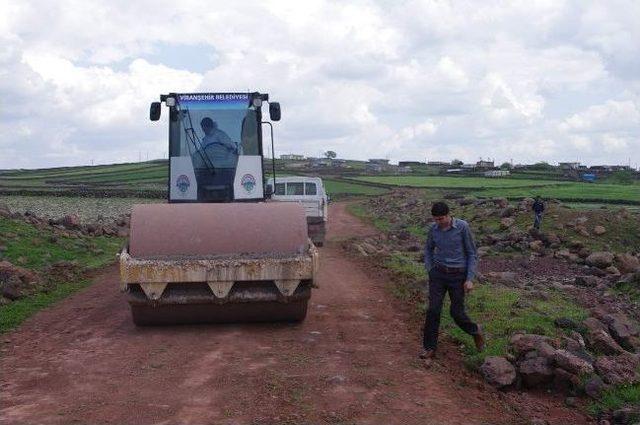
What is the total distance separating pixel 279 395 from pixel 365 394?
2.54ft

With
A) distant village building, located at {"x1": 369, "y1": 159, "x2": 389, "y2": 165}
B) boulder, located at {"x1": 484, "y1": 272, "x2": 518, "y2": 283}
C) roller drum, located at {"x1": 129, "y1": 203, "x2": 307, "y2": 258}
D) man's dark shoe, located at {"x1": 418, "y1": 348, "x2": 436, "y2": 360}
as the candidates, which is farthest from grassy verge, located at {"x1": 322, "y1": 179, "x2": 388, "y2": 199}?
distant village building, located at {"x1": 369, "y1": 159, "x2": 389, "y2": 165}

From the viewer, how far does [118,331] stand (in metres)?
8.86

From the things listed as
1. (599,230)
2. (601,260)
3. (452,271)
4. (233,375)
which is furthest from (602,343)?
(599,230)

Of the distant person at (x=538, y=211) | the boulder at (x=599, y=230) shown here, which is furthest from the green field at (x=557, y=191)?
the distant person at (x=538, y=211)

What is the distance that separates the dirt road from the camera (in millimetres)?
5840

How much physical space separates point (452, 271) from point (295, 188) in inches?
560

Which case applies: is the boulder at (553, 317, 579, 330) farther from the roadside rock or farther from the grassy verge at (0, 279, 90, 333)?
the roadside rock

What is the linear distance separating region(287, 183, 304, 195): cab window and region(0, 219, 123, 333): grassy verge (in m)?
5.29

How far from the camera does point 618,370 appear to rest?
22.9 feet

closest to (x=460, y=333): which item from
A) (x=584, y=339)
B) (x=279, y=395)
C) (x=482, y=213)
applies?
(x=584, y=339)

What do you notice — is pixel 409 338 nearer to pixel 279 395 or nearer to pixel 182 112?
pixel 279 395

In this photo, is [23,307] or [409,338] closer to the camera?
[409,338]

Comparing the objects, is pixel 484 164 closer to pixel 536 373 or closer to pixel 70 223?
pixel 70 223

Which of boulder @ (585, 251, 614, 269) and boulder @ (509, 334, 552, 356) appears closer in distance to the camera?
boulder @ (509, 334, 552, 356)
